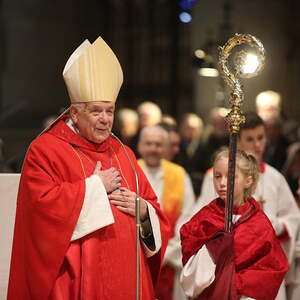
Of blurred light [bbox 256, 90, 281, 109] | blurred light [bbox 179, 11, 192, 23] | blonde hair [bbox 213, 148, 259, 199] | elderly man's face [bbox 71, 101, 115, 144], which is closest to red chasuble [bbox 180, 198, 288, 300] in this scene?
blonde hair [bbox 213, 148, 259, 199]

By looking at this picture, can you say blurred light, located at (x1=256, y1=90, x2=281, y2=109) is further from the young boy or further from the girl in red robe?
the girl in red robe

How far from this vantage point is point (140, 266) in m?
5.21

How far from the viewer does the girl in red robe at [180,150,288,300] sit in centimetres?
512

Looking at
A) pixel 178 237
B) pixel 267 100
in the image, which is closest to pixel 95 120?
pixel 178 237

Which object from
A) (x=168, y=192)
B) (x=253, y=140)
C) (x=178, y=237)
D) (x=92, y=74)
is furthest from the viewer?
(x=168, y=192)

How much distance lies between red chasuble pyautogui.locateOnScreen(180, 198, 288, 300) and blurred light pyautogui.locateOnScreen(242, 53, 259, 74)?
2.65 ft

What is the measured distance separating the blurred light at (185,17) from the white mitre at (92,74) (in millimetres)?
9413

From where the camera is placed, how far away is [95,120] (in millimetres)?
5090

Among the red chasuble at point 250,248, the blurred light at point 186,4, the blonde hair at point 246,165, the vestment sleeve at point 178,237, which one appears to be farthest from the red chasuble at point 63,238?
the blurred light at point 186,4

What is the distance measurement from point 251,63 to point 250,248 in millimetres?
1026

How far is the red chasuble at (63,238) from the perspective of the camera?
4.92 m

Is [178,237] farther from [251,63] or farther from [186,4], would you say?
[186,4]

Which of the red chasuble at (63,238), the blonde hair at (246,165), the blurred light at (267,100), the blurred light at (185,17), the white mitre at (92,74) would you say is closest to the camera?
the red chasuble at (63,238)

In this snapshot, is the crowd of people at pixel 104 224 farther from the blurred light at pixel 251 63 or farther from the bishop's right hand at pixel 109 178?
the blurred light at pixel 251 63
